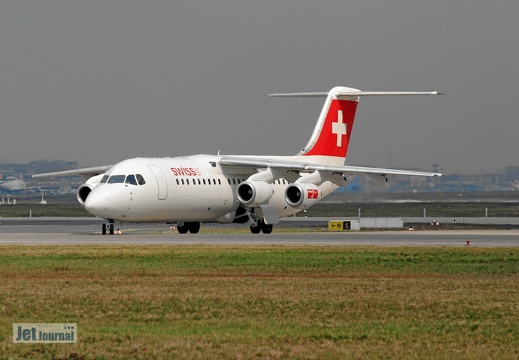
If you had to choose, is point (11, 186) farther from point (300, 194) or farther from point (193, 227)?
point (300, 194)

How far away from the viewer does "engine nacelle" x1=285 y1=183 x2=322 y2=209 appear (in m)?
51.4

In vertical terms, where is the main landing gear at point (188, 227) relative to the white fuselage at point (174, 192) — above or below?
below

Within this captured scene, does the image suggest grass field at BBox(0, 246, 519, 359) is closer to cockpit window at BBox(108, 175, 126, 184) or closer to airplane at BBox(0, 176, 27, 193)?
cockpit window at BBox(108, 175, 126, 184)

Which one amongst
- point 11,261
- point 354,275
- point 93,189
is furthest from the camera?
point 93,189

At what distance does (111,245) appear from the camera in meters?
38.9

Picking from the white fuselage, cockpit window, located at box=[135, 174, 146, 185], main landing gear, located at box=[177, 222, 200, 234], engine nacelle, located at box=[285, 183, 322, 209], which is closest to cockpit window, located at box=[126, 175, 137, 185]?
the white fuselage

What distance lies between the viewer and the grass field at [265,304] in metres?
15.4

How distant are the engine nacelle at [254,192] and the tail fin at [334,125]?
586 centimetres

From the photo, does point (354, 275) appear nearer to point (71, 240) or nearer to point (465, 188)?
point (71, 240)

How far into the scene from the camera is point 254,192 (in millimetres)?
51438

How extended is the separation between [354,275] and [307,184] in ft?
82.9

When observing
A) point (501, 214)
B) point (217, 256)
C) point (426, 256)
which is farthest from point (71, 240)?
point (501, 214)

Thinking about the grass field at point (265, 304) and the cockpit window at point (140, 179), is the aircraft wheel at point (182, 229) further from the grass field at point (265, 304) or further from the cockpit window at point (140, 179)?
the grass field at point (265, 304)

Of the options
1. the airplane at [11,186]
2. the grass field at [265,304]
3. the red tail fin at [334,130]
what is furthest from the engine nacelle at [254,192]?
the airplane at [11,186]
